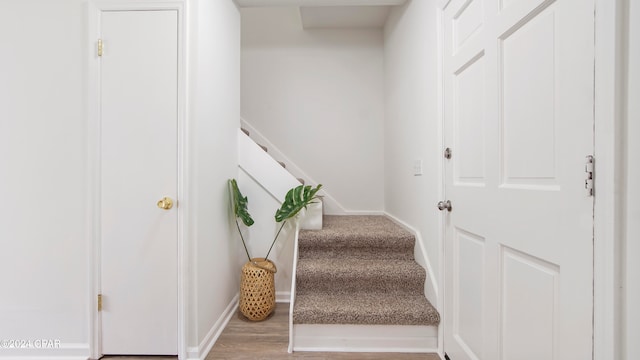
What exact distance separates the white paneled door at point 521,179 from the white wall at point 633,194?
0.08m

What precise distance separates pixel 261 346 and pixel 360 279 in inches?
30.4

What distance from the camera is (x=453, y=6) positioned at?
1483 mm

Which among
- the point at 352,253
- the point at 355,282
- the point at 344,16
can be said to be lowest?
the point at 355,282

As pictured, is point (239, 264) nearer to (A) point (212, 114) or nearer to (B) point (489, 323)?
(A) point (212, 114)

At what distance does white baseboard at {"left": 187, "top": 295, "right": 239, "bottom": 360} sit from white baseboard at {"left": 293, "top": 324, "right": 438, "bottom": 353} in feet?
1.78

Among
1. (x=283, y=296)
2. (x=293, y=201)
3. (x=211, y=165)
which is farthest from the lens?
(x=283, y=296)

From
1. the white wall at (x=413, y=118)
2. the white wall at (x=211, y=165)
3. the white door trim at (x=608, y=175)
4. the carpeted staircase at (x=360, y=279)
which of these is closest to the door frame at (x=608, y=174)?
the white door trim at (x=608, y=175)

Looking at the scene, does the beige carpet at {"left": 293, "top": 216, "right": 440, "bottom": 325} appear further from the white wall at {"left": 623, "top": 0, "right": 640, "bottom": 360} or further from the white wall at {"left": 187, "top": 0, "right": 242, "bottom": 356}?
the white wall at {"left": 623, "top": 0, "right": 640, "bottom": 360}

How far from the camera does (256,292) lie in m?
1.95

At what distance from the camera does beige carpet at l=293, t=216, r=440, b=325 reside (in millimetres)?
1654

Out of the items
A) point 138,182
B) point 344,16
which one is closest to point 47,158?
point 138,182

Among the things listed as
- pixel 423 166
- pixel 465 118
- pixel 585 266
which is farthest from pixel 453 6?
pixel 585 266

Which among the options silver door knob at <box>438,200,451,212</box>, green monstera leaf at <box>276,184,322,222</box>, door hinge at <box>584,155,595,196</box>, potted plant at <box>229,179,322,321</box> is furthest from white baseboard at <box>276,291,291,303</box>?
door hinge at <box>584,155,595,196</box>

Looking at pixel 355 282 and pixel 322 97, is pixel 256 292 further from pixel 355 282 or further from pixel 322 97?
pixel 322 97
